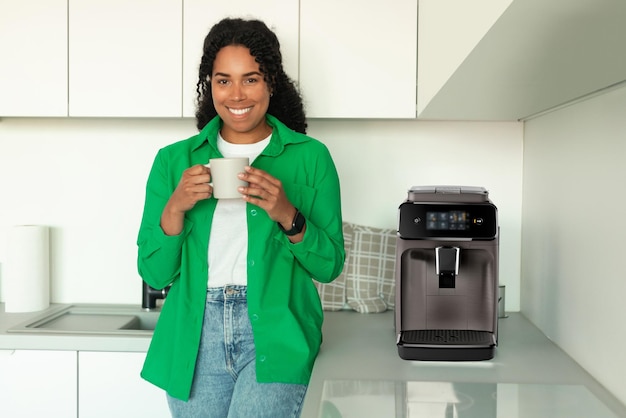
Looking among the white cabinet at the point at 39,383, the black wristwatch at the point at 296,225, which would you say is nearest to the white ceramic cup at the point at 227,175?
the black wristwatch at the point at 296,225

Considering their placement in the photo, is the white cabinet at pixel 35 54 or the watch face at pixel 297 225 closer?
the watch face at pixel 297 225

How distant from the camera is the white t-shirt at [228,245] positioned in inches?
58.7

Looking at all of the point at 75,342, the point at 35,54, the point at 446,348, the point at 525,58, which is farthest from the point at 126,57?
the point at 525,58

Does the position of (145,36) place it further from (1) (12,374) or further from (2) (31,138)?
(1) (12,374)

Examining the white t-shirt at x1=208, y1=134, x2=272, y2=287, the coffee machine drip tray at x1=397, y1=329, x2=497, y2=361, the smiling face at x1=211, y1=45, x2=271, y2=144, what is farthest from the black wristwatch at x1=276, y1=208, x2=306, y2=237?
the coffee machine drip tray at x1=397, y1=329, x2=497, y2=361

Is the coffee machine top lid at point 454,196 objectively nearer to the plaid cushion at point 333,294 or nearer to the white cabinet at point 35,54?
the plaid cushion at point 333,294

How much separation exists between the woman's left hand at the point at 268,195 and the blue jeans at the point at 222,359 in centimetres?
19

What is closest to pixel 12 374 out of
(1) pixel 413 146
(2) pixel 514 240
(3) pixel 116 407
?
(3) pixel 116 407

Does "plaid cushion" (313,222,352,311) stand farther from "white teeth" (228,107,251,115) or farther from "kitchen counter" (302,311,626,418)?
"white teeth" (228,107,251,115)

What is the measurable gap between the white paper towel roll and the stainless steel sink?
9 centimetres

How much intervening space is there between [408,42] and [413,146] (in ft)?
1.53

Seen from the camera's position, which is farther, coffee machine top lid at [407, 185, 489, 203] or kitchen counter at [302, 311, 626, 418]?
coffee machine top lid at [407, 185, 489, 203]

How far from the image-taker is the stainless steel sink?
6.83ft

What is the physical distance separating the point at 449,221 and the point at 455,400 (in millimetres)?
→ 449
